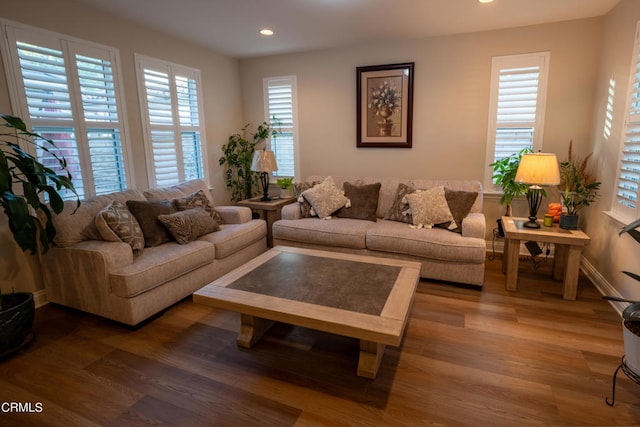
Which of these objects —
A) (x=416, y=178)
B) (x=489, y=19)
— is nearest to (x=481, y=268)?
(x=416, y=178)

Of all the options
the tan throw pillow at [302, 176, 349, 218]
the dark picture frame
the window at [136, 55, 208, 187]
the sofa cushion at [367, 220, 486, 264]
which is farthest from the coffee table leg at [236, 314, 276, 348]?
the dark picture frame

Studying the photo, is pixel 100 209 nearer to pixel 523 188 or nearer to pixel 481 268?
pixel 481 268

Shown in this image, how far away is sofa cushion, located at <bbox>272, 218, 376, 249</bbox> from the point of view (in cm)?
347

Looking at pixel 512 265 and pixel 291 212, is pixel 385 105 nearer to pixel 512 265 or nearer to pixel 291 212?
pixel 291 212

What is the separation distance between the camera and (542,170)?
9.53 ft

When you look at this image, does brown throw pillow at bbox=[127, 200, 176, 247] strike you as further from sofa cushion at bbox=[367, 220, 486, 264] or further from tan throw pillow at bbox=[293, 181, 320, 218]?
sofa cushion at bbox=[367, 220, 486, 264]

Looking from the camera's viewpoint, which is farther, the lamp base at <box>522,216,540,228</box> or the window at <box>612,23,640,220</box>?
the lamp base at <box>522,216,540,228</box>

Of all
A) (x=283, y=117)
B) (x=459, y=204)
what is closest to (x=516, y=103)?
(x=459, y=204)

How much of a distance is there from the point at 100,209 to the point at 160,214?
463 millimetres

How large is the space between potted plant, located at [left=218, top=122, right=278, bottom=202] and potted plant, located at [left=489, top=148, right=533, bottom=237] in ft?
9.62

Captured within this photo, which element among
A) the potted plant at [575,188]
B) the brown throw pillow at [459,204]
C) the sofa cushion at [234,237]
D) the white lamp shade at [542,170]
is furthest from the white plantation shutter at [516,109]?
the sofa cushion at [234,237]

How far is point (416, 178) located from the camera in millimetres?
4312

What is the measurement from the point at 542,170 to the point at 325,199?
209cm

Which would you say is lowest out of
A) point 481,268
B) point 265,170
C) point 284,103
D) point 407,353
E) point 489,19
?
point 407,353
